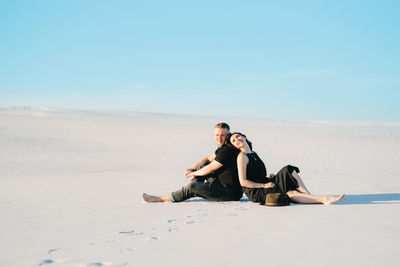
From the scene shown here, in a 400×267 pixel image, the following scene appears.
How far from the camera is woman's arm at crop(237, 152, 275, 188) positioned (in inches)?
202

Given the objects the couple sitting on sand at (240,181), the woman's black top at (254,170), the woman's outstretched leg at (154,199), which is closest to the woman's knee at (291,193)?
the couple sitting on sand at (240,181)

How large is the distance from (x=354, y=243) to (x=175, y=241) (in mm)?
1728

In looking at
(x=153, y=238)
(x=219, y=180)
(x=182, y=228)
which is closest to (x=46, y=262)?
(x=153, y=238)

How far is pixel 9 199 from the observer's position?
6.47m

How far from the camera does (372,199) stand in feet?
18.9

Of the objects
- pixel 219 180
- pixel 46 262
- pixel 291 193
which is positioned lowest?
pixel 46 262

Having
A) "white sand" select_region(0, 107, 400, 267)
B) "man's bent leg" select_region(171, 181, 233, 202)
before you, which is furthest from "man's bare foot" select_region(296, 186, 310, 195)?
"man's bent leg" select_region(171, 181, 233, 202)

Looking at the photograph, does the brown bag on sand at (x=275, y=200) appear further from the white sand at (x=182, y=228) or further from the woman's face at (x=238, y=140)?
the woman's face at (x=238, y=140)

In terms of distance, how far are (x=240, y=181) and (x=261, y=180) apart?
1.21ft

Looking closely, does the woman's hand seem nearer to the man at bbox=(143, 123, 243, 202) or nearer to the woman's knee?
the woman's knee

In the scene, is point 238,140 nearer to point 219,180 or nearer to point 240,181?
point 240,181

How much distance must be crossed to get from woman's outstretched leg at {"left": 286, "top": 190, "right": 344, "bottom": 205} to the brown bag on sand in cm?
20

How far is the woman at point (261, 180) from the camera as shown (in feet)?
16.9

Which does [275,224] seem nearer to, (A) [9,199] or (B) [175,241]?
(B) [175,241]
